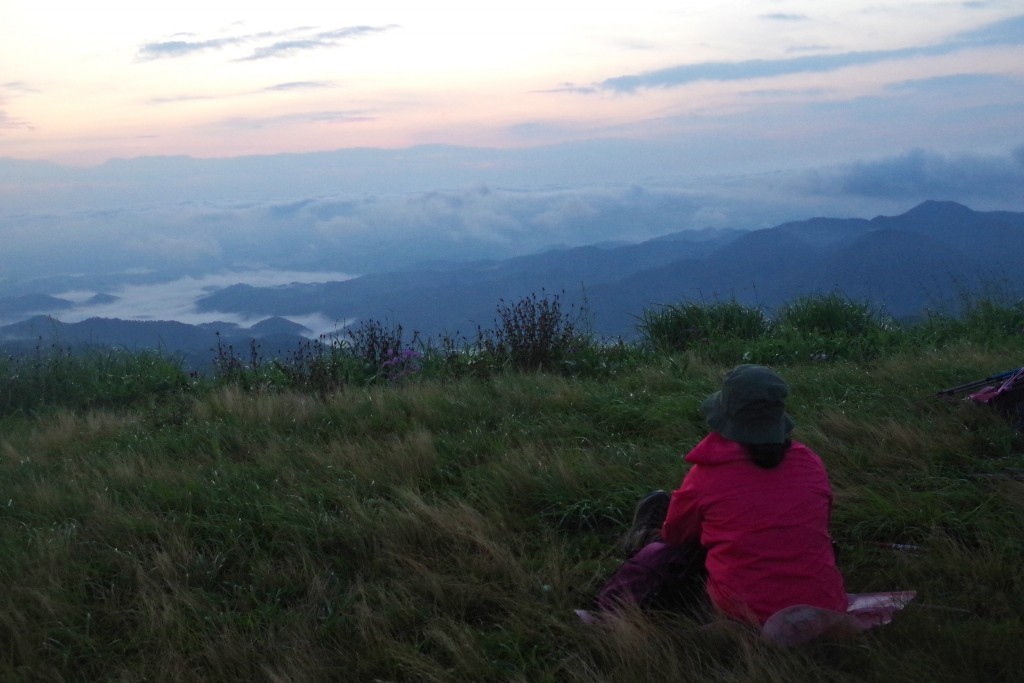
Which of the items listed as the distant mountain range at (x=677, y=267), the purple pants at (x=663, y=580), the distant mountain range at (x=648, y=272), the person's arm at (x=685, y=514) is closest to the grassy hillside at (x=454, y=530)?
the purple pants at (x=663, y=580)

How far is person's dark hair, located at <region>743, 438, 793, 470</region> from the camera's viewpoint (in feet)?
11.0

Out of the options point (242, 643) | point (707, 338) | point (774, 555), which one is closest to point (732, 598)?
point (774, 555)

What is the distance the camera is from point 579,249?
78812 millimetres

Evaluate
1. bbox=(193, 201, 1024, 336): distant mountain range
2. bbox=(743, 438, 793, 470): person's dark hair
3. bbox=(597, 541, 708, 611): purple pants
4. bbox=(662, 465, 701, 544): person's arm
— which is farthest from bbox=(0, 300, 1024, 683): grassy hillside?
bbox=(193, 201, 1024, 336): distant mountain range

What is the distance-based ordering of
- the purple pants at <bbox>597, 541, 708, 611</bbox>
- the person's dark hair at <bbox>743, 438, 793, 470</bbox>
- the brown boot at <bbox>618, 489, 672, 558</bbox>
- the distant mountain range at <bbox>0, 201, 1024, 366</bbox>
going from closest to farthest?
the person's dark hair at <bbox>743, 438, 793, 470</bbox> < the purple pants at <bbox>597, 541, 708, 611</bbox> < the brown boot at <bbox>618, 489, 672, 558</bbox> < the distant mountain range at <bbox>0, 201, 1024, 366</bbox>

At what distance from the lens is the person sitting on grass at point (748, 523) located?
3244 millimetres

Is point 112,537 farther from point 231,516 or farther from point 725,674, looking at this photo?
point 725,674

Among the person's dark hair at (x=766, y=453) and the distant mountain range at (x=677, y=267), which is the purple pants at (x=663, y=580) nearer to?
the person's dark hair at (x=766, y=453)

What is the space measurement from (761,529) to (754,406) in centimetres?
43

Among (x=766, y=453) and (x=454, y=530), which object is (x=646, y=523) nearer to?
(x=766, y=453)

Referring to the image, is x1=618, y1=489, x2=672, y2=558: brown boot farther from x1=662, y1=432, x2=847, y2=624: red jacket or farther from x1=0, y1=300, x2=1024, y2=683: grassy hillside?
x1=662, y1=432, x2=847, y2=624: red jacket

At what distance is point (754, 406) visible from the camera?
332 cm

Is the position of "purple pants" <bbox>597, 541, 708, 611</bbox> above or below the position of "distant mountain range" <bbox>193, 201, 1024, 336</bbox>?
below

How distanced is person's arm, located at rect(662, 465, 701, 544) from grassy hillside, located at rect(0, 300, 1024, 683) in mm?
308
